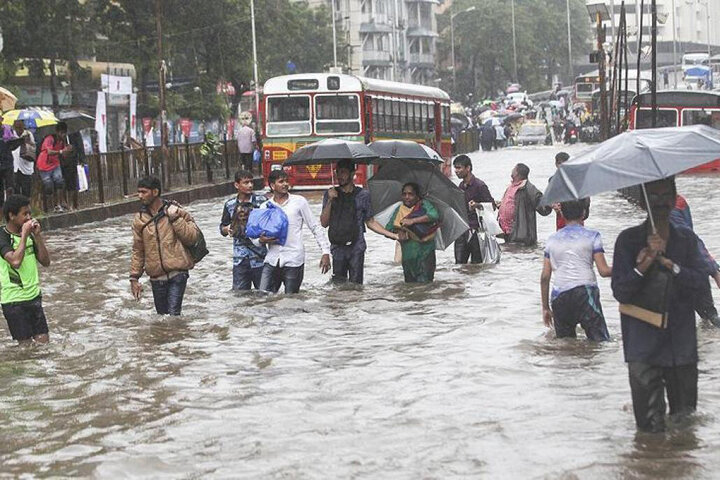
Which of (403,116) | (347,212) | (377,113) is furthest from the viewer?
(403,116)

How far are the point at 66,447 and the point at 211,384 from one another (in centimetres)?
206

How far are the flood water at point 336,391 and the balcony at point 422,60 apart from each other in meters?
113

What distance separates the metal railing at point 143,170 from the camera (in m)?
28.5

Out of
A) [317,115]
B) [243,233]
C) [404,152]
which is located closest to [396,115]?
[317,115]

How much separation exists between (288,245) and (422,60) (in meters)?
117

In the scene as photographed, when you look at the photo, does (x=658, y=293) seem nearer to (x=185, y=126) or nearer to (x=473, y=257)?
(x=473, y=257)

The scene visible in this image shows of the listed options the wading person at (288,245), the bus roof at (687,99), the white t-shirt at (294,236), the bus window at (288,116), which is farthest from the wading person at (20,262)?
the bus roof at (687,99)

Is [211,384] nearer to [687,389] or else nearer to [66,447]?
[66,447]

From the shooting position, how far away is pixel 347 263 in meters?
15.6

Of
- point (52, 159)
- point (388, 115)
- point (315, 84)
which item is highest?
A: point (315, 84)

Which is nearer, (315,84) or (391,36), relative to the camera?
(315,84)

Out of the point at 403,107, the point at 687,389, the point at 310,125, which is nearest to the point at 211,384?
the point at 687,389

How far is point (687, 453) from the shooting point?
306 inches

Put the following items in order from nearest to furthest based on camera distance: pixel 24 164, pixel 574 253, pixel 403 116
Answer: pixel 574 253
pixel 24 164
pixel 403 116
